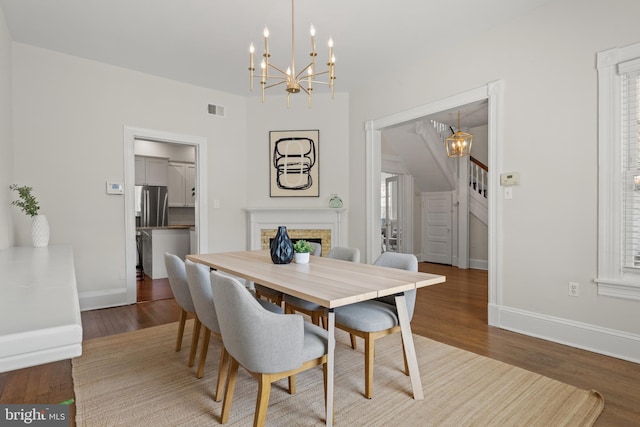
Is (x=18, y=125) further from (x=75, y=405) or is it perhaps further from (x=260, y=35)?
(x=75, y=405)

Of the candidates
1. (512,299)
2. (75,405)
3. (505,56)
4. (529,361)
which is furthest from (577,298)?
(75,405)

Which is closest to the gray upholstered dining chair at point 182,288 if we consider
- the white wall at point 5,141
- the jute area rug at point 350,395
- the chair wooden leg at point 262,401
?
the jute area rug at point 350,395

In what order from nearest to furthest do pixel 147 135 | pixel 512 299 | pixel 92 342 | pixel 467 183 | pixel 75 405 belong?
1. pixel 75 405
2. pixel 92 342
3. pixel 512 299
4. pixel 147 135
5. pixel 467 183

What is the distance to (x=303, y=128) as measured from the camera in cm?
502

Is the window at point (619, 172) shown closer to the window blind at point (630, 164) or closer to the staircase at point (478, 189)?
the window blind at point (630, 164)

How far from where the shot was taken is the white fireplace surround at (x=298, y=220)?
4916 millimetres

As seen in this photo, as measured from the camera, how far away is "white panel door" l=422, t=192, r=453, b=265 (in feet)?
23.2

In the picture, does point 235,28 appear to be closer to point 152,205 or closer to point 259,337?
point 259,337

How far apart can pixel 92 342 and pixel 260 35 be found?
10.3 ft

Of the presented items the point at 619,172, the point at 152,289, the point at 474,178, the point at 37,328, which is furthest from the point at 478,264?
the point at 37,328

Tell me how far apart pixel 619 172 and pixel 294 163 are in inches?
142

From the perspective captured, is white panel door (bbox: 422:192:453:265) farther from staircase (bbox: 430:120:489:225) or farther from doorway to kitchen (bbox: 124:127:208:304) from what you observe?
doorway to kitchen (bbox: 124:127:208:304)

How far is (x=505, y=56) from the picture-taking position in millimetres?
3158

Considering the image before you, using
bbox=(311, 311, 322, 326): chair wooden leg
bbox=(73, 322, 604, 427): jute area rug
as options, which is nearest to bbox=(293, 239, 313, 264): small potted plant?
bbox=(311, 311, 322, 326): chair wooden leg
